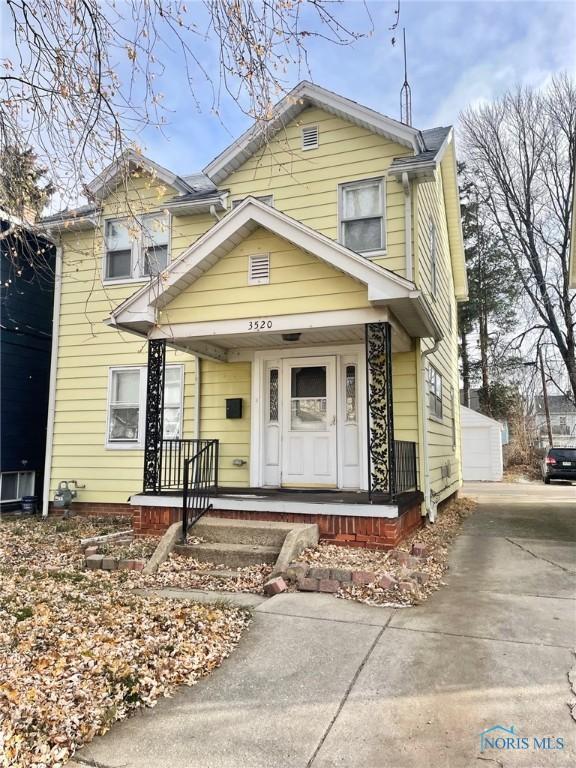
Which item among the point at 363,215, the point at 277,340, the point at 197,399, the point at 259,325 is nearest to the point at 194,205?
the point at 363,215

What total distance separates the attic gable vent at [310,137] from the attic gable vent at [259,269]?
318cm

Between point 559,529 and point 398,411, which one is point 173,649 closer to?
point 398,411

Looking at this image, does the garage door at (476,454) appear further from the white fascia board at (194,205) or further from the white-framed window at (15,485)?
the white-framed window at (15,485)

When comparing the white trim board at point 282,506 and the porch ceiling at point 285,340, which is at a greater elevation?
the porch ceiling at point 285,340

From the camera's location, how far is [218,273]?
7.45 metres

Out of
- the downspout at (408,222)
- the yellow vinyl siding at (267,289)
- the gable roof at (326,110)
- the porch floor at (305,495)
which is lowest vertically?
the porch floor at (305,495)

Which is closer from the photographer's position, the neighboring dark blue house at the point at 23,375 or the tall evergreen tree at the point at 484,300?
the neighboring dark blue house at the point at 23,375

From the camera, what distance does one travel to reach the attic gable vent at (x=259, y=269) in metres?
7.20


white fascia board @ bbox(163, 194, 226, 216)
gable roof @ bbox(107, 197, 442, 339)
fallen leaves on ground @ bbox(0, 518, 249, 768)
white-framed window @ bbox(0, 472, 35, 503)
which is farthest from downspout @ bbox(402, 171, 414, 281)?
white-framed window @ bbox(0, 472, 35, 503)

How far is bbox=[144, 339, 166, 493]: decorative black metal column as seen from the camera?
751 cm

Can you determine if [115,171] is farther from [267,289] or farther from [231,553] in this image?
[231,553]

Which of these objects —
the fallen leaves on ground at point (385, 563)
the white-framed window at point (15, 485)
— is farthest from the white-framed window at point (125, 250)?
the fallen leaves on ground at point (385, 563)

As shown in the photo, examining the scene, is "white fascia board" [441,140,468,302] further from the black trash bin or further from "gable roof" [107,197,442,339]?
the black trash bin

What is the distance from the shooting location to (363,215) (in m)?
8.70
